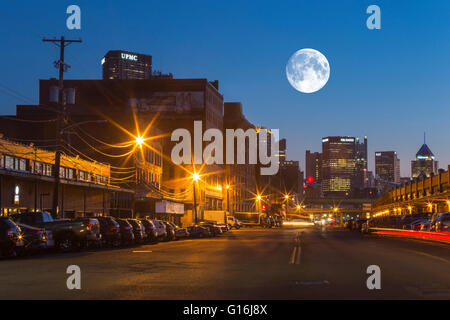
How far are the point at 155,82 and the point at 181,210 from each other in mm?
61466

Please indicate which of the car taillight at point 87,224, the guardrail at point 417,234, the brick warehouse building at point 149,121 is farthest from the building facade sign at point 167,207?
the car taillight at point 87,224

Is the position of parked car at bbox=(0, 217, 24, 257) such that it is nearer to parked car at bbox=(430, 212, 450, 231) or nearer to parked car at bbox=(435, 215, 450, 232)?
parked car at bbox=(435, 215, 450, 232)

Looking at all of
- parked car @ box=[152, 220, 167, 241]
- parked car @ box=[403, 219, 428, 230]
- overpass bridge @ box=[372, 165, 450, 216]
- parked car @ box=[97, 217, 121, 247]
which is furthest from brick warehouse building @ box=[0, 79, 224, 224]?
parked car @ box=[97, 217, 121, 247]

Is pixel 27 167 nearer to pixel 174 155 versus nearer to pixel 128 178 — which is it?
pixel 128 178

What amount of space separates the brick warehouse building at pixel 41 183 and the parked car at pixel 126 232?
314 inches

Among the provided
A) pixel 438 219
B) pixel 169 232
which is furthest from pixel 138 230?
pixel 438 219

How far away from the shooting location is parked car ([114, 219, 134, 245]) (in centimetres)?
3575

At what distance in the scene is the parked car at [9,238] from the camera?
77.8 feet

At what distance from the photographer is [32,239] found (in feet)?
82.6

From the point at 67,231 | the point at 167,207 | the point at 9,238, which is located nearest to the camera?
the point at 9,238

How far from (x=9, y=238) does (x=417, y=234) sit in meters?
32.1

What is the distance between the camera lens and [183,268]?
60.6 ft

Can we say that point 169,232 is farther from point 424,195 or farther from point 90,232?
point 424,195
